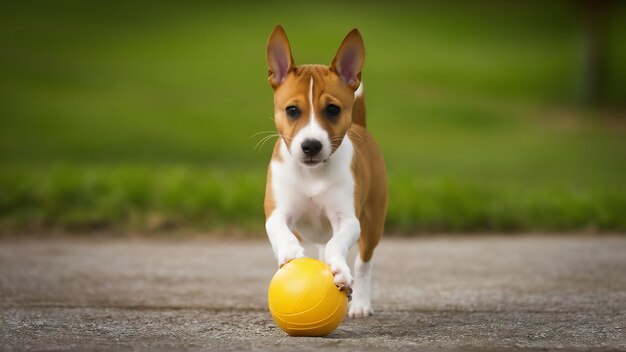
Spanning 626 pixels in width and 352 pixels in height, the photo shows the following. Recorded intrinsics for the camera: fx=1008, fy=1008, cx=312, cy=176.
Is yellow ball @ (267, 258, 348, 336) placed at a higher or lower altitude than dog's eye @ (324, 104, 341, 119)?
lower

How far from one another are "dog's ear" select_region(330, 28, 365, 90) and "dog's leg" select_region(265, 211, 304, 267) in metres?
0.88

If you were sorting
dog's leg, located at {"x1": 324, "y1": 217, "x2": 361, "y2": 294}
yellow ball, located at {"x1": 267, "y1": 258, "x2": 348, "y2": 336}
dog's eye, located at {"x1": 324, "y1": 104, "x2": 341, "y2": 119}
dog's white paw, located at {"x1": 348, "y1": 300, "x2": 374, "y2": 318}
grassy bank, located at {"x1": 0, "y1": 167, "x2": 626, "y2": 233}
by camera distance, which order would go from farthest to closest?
grassy bank, located at {"x1": 0, "y1": 167, "x2": 626, "y2": 233} < dog's white paw, located at {"x1": 348, "y1": 300, "x2": 374, "y2": 318} < dog's eye, located at {"x1": 324, "y1": 104, "x2": 341, "y2": 119} < dog's leg, located at {"x1": 324, "y1": 217, "x2": 361, "y2": 294} < yellow ball, located at {"x1": 267, "y1": 258, "x2": 348, "y2": 336}

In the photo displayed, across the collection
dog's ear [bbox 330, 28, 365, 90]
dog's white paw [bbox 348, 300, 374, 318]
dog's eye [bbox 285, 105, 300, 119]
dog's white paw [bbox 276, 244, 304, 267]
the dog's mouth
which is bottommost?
dog's white paw [bbox 348, 300, 374, 318]

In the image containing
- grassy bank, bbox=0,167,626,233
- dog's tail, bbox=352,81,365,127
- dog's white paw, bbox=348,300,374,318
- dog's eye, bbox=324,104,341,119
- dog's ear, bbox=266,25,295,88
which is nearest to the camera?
dog's eye, bbox=324,104,341,119

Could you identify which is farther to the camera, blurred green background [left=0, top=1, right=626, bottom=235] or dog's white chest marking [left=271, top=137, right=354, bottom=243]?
blurred green background [left=0, top=1, right=626, bottom=235]

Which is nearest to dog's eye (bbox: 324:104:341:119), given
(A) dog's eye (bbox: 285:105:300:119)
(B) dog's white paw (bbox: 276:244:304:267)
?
(A) dog's eye (bbox: 285:105:300:119)

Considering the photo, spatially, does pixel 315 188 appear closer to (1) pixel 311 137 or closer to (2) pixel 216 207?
(1) pixel 311 137

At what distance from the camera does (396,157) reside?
1983 centimetres

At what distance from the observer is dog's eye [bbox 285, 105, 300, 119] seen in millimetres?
5527

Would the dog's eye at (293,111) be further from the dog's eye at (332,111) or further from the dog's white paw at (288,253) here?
the dog's white paw at (288,253)

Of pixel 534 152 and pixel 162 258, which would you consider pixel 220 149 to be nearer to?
pixel 534 152

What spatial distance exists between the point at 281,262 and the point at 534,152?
51.2ft

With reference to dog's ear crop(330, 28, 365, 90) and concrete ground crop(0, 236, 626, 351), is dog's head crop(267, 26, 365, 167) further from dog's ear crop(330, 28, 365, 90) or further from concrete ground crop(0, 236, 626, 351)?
concrete ground crop(0, 236, 626, 351)

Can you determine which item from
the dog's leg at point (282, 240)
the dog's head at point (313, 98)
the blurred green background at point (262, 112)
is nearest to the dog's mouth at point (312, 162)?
the dog's head at point (313, 98)
